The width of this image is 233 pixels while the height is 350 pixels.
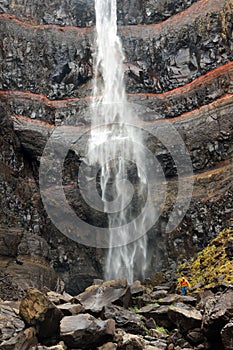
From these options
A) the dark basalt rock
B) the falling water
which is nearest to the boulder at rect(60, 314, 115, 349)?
the falling water

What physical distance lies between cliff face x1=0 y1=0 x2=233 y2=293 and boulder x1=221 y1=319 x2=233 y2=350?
1226 centimetres

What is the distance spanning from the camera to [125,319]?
1138 centimetres

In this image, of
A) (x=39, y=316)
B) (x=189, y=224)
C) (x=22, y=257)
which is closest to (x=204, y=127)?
(x=189, y=224)

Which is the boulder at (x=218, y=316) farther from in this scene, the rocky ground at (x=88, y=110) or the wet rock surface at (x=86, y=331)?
the rocky ground at (x=88, y=110)

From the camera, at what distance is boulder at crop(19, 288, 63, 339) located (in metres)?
8.64

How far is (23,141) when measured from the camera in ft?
103

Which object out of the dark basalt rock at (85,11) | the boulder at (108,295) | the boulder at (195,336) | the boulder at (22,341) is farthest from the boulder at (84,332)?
the dark basalt rock at (85,11)

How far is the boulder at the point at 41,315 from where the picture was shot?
28.3 feet

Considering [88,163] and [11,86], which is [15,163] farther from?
[11,86]

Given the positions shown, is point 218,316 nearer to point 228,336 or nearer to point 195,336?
point 228,336

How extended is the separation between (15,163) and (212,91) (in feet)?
53.6

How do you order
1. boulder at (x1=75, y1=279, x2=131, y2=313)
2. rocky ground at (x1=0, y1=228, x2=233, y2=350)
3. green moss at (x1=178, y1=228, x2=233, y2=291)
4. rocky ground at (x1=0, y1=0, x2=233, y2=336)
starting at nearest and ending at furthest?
rocky ground at (x1=0, y1=228, x2=233, y2=350) < boulder at (x1=75, y1=279, x2=131, y2=313) < green moss at (x1=178, y1=228, x2=233, y2=291) < rocky ground at (x1=0, y1=0, x2=233, y2=336)

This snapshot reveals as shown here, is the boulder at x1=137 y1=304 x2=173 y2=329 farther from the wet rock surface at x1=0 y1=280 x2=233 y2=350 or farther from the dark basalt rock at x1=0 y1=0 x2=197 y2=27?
the dark basalt rock at x1=0 y1=0 x2=197 y2=27

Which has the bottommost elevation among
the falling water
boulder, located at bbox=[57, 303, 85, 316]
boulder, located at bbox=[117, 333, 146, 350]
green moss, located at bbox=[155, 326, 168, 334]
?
green moss, located at bbox=[155, 326, 168, 334]
